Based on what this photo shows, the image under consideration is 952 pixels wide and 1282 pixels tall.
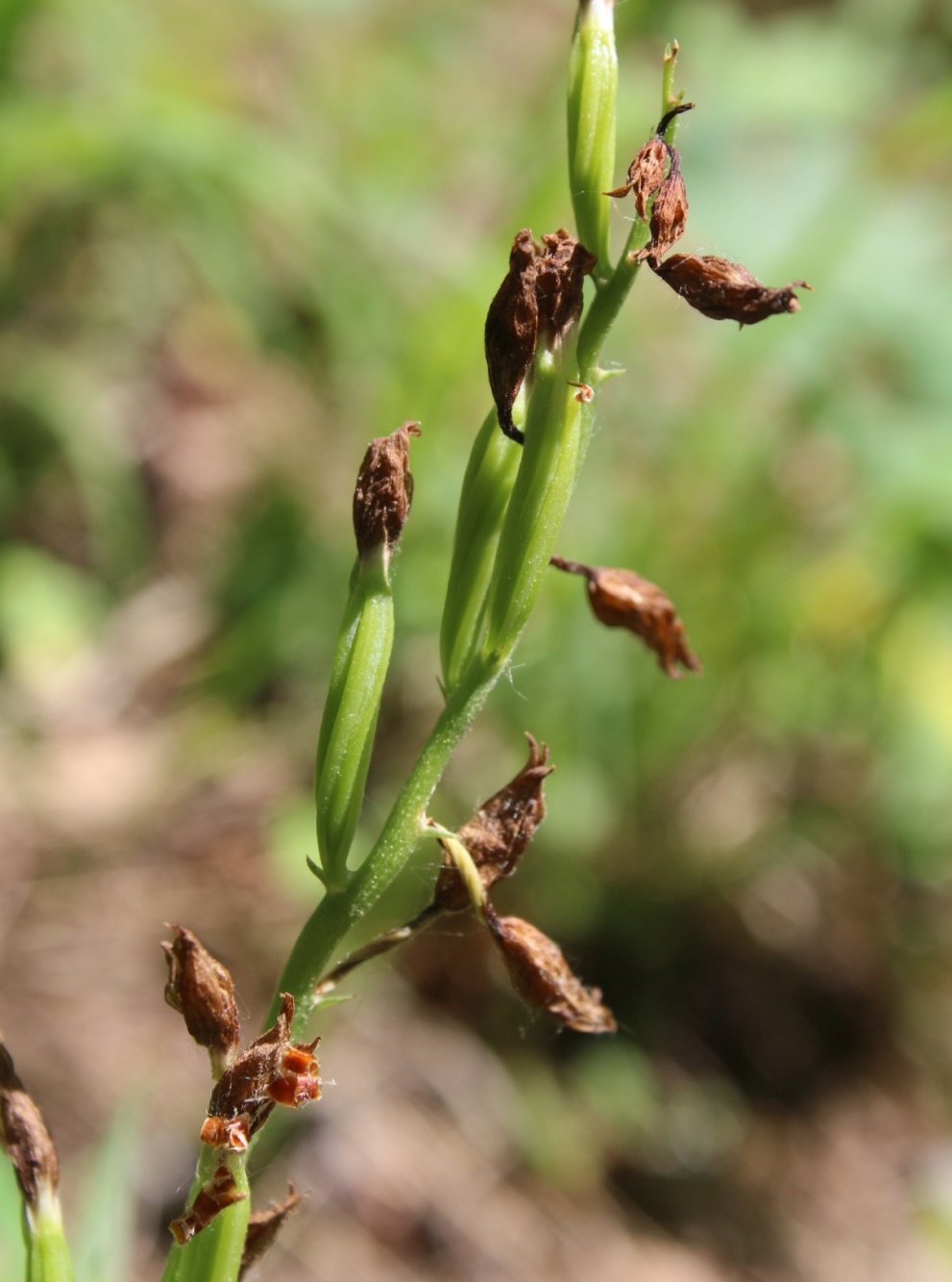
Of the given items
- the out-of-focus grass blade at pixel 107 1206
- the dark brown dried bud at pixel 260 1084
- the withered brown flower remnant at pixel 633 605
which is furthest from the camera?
the out-of-focus grass blade at pixel 107 1206

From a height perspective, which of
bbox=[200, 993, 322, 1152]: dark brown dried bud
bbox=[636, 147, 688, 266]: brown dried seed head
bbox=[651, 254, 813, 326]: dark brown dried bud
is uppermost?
bbox=[636, 147, 688, 266]: brown dried seed head

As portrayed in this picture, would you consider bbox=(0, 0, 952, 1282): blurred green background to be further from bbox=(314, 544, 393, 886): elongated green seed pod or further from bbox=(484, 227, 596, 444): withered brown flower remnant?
bbox=(484, 227, 596, 444): withered brown flower remnant

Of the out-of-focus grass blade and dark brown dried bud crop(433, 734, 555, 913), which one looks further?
the out-of-focus grass blade

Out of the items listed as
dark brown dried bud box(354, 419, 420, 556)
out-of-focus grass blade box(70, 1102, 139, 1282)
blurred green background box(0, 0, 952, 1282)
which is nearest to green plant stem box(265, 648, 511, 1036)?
dark brown dried bud box(354, 419, 420, 556)

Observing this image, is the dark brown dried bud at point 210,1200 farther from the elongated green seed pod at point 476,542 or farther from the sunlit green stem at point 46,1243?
the elongated green seed pod at point 476,542

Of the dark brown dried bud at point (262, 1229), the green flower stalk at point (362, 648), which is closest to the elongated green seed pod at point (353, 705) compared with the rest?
the green flower stalk at point (362, 648)

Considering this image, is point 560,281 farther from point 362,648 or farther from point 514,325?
point 362,648

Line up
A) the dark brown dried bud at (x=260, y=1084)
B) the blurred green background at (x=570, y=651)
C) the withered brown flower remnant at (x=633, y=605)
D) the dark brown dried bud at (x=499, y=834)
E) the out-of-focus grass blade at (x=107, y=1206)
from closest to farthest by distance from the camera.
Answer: the dark brown dried bud at (x=260, y=1084) → the dark brown dried bud at (x=499, y=834) → the withered brown flower remnant at (x=633, y=605) → the out-of-focus grass blade at (x=107, y=1206) → the blurred green background at (x=570, y=651)
